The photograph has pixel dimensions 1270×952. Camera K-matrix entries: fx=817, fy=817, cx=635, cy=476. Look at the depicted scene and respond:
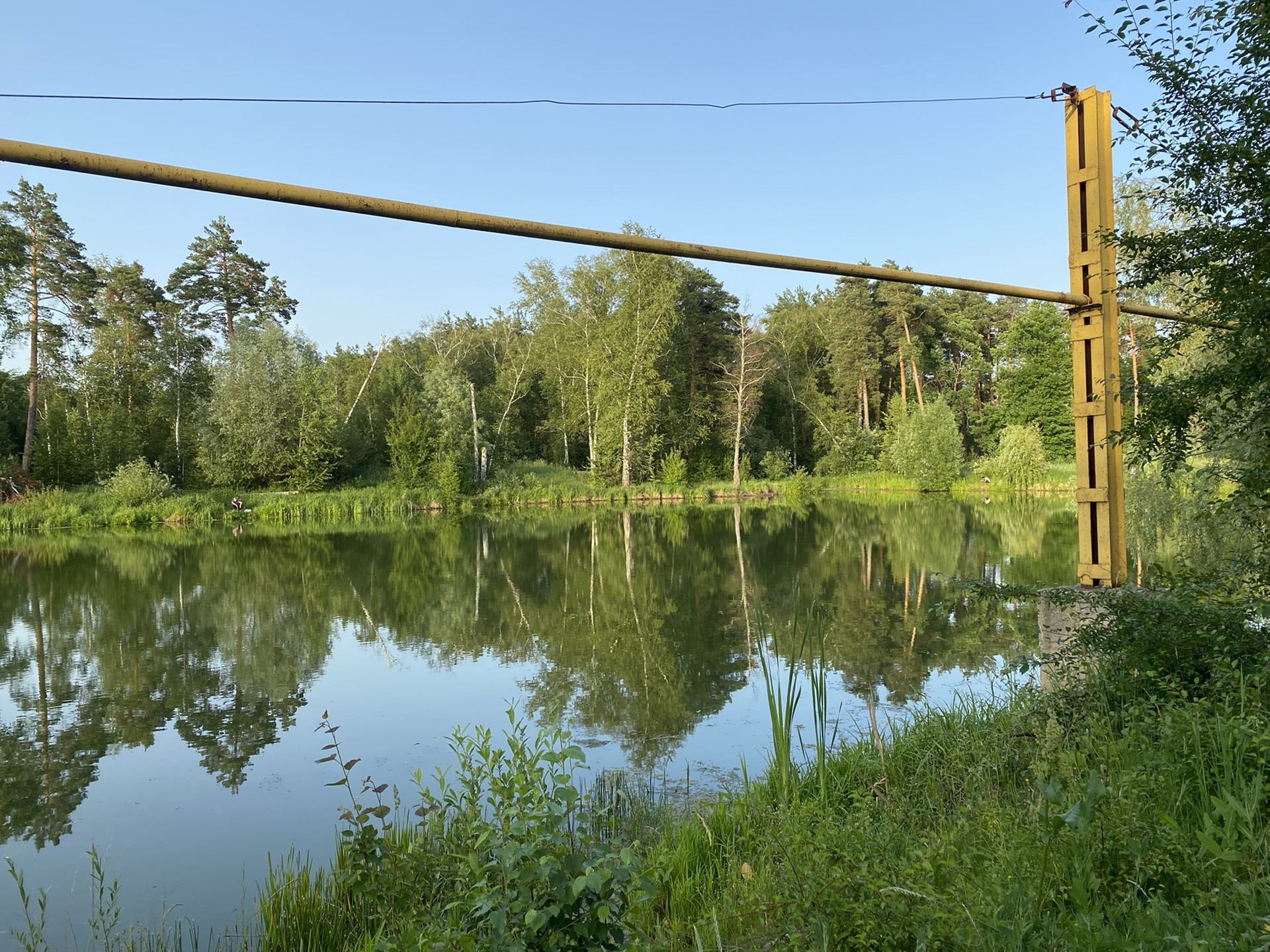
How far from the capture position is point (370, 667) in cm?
864

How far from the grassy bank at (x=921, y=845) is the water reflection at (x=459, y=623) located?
1010mm

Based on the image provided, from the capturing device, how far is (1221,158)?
336cm

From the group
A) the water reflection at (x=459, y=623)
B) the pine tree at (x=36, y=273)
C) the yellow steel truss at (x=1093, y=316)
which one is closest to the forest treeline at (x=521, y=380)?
the pine tree at (x=36, y=273)

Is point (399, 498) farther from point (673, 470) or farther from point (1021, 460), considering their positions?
point (1021, 460)

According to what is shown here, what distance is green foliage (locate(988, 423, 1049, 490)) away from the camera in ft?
103

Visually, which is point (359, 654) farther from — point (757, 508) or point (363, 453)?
point (363, 453)

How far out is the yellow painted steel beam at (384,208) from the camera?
2596 millimetres

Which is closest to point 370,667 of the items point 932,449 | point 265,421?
point 265,421

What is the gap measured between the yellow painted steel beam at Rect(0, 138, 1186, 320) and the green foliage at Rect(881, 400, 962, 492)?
31.4 metres

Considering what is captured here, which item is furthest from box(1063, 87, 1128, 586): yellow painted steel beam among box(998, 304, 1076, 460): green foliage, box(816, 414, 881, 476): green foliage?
box(998, 304, 1076, 460): green foliage

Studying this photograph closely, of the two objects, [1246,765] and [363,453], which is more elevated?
[363,453]

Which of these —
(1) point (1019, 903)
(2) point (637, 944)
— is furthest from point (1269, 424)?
(2) point (637, 944)

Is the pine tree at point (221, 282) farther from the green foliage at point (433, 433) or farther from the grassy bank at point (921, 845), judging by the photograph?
the grassy bank at point (921, 845)

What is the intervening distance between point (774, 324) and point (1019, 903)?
141 feet
